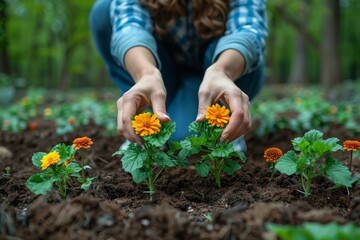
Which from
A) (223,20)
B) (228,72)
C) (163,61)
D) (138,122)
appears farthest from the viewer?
(163,61)

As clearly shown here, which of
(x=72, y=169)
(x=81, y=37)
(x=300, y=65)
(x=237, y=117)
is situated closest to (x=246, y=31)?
(x=237, y=117)

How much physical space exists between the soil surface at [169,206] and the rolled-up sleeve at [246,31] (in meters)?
0.55

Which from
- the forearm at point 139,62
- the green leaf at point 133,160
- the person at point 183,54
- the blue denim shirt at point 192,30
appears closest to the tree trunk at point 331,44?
the person at point 183,54

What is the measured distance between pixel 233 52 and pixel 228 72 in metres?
Result: 0.14

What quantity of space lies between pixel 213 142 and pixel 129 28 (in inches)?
34.0

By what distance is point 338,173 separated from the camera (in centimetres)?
140

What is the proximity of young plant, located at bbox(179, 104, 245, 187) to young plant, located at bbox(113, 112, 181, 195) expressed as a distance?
3.6 inches

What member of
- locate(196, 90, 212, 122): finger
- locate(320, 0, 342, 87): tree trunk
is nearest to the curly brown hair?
locate(196, 90, 212, 122): finger

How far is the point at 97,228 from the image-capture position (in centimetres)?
111

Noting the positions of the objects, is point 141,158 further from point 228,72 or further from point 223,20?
point 223,20

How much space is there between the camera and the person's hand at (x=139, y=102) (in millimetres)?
1466

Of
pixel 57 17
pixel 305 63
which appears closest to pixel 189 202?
pixel 57 17

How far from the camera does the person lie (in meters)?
1.54

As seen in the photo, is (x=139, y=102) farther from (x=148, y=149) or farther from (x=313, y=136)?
(x=313, y=136)
